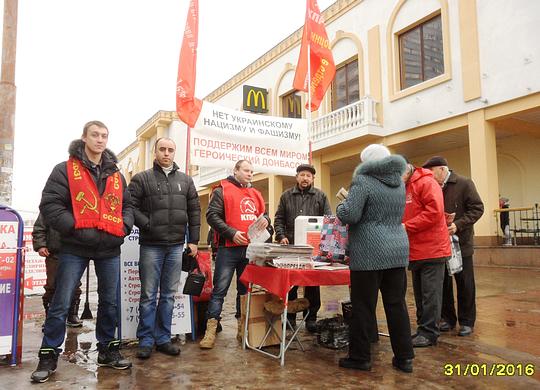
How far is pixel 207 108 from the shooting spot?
542 cm

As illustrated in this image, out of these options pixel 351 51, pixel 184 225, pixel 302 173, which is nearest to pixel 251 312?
pixel 184 225

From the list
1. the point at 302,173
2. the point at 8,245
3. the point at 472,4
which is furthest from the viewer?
the point at 472,4

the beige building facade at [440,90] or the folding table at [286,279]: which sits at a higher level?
the beige building facade at [440,90]

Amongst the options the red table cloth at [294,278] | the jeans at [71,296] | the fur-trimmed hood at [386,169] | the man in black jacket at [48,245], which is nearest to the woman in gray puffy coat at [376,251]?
the fur-trimmed hood at [386,169]

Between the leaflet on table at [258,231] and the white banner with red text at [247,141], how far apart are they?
5.08 feet

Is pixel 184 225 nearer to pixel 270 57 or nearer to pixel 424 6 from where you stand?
pixel 424 6

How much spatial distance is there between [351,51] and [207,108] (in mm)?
10725

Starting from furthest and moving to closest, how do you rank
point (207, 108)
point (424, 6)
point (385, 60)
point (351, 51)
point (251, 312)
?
point (351, 51)
point (385, 60)
point (424, 6)
point (207, 108)
point (251, 312)

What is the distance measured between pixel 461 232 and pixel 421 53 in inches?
378

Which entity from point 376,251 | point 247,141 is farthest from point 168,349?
point 247,141

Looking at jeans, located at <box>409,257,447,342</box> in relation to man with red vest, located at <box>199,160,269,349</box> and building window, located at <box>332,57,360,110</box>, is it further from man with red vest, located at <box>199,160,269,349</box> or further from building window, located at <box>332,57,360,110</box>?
building window, located at <box>332,57,360,110</box>

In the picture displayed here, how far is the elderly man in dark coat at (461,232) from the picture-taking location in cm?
443

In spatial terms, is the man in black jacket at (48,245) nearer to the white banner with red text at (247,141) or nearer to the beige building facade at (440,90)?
the white banner with red text at (247,141)

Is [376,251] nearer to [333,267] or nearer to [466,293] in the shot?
[333,267]
